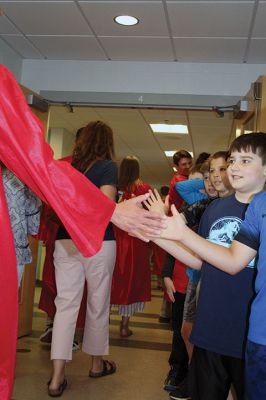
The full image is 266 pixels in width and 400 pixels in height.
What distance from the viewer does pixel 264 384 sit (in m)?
1.29

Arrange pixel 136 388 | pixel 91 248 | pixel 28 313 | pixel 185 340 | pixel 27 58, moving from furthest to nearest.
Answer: pixel 27 58, pixel 28 313, pixel 136 388, pixel 185 340, pixel 91 248

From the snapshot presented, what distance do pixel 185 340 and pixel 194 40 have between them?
240cm

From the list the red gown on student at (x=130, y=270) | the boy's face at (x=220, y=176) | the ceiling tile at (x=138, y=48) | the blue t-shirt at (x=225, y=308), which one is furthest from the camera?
the red gown on student at (x=130, y=270)

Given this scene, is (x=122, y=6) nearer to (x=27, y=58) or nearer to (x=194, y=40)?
(x=194, y=40)

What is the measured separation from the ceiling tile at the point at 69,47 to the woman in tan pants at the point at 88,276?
1399 mm

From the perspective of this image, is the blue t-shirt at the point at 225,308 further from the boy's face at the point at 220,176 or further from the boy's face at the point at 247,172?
the boy's face at the point at 220,176

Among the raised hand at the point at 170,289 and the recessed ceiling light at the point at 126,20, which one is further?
the recessed ceiling light at the point at 126,20

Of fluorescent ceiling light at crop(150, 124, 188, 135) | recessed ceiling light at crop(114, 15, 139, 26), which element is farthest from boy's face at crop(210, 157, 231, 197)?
fluorescent ceiling light at crop(150, 124, 188, 135)

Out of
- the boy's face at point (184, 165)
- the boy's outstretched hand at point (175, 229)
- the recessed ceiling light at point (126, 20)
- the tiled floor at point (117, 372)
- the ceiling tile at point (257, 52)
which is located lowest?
the tiled floor at point (117, 372)

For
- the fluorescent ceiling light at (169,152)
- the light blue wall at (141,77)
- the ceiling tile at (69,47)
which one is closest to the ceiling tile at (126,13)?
the ceiling tile at (69,47)

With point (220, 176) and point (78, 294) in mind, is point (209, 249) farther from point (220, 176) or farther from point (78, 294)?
point (78, 294)

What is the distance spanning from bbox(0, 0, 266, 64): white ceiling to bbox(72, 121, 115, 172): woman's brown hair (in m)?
1.02

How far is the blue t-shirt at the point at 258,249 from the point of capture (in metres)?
1.31

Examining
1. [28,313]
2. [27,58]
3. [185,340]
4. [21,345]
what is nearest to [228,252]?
[185,340]
